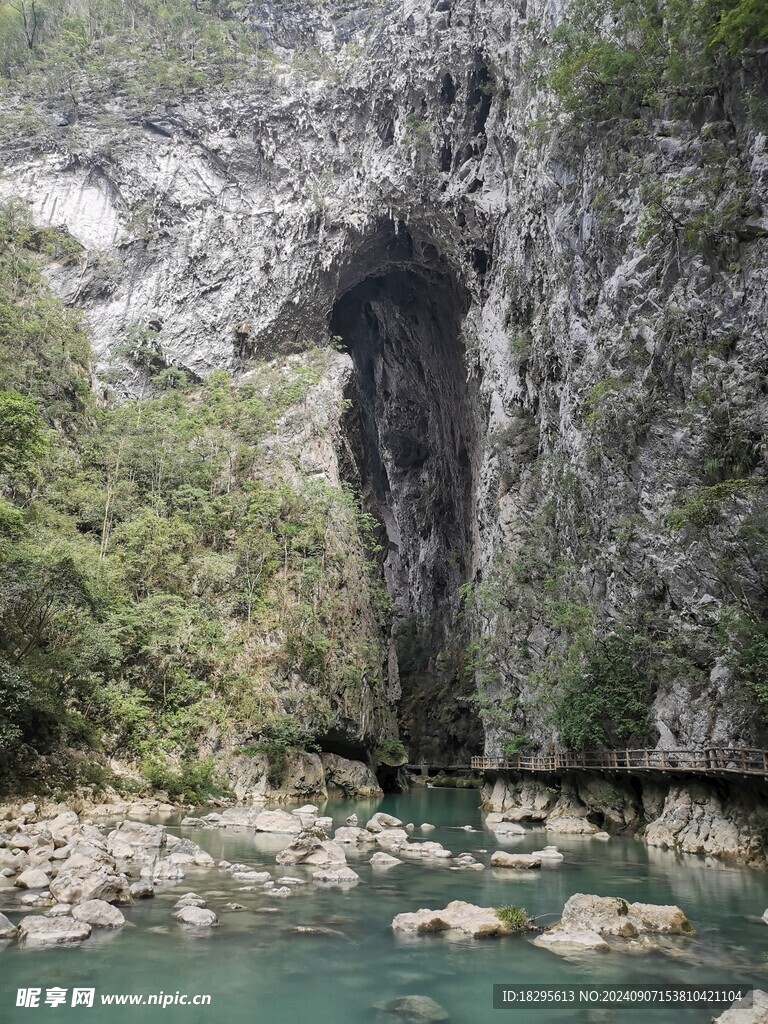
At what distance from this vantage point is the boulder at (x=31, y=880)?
8.09 meters

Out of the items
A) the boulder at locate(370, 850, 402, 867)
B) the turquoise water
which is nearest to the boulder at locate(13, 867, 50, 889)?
the turquoise water

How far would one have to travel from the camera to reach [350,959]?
6.33 meters

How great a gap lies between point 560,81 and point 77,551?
69.3 ft

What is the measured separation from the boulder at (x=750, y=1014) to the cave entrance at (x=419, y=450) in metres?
32.9

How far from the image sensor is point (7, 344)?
31.3 m

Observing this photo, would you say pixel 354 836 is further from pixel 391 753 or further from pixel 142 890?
pixel 391 753

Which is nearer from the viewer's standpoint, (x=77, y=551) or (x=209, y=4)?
(x=77, y=551)

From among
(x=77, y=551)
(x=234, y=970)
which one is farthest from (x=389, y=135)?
(x=234, y=970)

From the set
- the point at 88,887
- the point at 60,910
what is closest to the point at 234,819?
the point at 88,887

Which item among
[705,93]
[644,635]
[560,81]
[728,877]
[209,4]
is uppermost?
[209,4]

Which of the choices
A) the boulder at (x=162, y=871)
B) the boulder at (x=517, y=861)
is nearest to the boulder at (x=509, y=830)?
the boulder at (x=517, y=861)

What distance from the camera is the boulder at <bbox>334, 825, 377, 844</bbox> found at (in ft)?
46.4

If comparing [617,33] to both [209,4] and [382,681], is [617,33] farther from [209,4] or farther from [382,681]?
[209,4]

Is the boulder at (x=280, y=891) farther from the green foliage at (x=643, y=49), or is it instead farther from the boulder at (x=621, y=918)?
the green foliage at (x=643, y=49)
